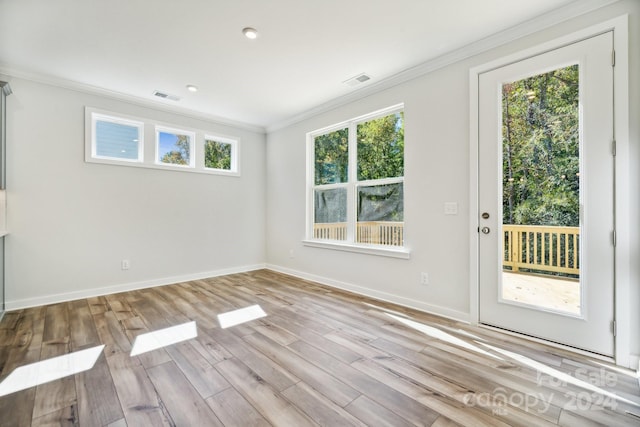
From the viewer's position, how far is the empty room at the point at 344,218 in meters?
1.78

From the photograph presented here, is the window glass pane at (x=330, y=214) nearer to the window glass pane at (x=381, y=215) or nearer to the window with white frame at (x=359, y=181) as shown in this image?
the window with white frame at (x=359, y=181)

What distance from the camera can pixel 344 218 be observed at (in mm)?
4230

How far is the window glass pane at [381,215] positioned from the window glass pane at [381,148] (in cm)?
19

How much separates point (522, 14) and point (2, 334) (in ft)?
17.3

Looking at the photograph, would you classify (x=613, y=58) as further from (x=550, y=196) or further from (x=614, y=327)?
(x=614, y=327)

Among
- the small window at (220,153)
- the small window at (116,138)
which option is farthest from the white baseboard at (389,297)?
the small window at (116,138)

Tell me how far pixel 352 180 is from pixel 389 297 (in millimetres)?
1674

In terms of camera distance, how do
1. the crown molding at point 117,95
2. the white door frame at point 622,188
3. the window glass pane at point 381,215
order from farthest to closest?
the window glass pane at point 381,215
the crown molding at point 117,95
the white door frame at point 622,188

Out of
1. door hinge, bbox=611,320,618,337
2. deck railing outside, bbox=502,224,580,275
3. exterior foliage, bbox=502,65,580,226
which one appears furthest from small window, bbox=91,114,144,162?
door hinge, bbox=611,320,618,337

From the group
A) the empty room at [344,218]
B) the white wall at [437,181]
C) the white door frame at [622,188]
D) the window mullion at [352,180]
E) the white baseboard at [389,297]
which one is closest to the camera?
the empty room at [344,218]

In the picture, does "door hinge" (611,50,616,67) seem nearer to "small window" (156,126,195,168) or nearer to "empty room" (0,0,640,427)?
"empty room" (0,0,640,427)

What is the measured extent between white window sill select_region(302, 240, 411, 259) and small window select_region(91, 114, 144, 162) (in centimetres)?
286

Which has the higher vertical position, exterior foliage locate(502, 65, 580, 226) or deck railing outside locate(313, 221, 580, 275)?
exterior foliage locate(502, 65, 580, 226)

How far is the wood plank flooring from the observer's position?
1518 millimetres
